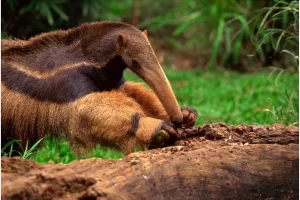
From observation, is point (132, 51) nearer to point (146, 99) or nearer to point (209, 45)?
point (146, 99)

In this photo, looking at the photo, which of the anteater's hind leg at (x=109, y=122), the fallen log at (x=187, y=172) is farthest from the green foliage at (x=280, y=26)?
the fallen log at (x=187, y=172)

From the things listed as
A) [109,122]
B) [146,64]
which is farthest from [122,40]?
[109,122]

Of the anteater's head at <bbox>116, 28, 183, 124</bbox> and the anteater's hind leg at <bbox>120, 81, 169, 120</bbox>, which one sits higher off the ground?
the anteater's head at <bbox>116, 28, 183, 124</bbox>

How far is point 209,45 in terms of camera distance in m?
14.7

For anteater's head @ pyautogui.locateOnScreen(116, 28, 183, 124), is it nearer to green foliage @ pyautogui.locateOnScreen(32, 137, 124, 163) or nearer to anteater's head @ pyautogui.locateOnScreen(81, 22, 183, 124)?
anteater's head @ pyautogui.locateOnScreen(81, 22, 183, 124)

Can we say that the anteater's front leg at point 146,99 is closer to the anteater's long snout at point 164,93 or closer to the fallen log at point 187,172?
the anteater's long snout at point 164,93

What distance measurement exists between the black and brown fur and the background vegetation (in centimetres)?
102

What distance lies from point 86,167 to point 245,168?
1081mm

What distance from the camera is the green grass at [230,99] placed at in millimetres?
7060

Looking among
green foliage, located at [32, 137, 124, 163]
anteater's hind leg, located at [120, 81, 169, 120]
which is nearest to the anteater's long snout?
anteater's hind leg, located at [120, 81, 169, 120]

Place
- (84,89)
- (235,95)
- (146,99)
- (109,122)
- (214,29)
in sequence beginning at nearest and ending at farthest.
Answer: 1. (109,122)
2. (84,89)
3. (146,99)
4. (235,95)
5. (214,29)

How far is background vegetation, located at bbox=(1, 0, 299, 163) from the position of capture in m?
8.84

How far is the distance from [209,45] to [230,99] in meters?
4.17

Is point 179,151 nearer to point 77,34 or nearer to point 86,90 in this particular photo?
point 86,90
